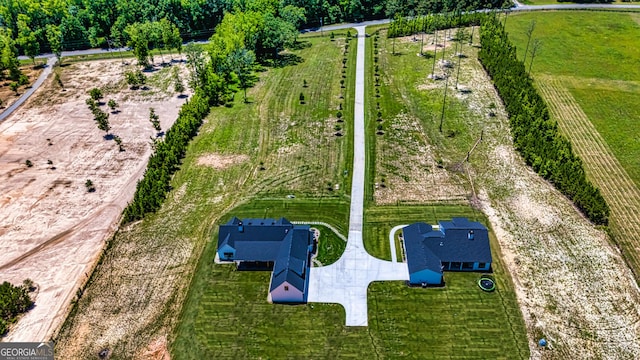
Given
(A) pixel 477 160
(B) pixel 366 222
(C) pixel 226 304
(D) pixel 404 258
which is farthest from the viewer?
(A) pixel 477 160

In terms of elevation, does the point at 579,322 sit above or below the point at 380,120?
below

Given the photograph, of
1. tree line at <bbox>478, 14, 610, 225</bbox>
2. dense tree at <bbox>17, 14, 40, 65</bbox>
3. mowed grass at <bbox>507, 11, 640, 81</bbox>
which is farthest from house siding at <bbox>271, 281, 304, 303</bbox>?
dense tree at <bbox>17, 14, 40, 65</bbox>

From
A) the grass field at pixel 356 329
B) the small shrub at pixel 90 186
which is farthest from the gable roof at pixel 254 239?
the small shrub at pixel 90 186

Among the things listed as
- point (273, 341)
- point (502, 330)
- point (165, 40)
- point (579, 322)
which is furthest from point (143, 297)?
point (165, 40)

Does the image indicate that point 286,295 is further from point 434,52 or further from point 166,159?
point 434,52

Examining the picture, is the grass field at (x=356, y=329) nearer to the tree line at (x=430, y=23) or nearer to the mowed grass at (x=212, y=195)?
the mowed grass at (x=212, y=195)

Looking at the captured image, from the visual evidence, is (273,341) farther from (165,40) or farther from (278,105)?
(165,40)
